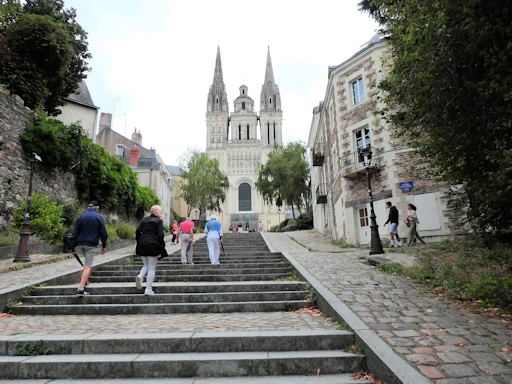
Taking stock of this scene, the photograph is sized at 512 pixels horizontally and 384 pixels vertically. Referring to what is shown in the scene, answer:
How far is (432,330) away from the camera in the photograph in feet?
12.4

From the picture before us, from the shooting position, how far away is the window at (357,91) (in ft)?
49.4

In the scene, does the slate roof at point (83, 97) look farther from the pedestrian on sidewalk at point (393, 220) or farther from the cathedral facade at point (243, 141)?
the cathedral facade at point (243, 141)

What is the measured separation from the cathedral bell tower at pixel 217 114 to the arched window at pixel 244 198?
9734 millimetres

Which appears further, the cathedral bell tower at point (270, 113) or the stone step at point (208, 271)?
the cathedral bell tower at point (270, 113)

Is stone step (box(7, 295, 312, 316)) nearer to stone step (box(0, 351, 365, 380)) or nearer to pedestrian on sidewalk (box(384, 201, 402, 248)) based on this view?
stone step (box(0, 351, 365, 380))

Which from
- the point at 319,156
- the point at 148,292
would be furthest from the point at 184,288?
the point at 319,156

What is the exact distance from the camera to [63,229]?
11.9m

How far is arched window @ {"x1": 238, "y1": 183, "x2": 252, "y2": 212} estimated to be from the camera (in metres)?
60.2

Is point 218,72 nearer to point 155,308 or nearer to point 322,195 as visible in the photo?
point 322,195

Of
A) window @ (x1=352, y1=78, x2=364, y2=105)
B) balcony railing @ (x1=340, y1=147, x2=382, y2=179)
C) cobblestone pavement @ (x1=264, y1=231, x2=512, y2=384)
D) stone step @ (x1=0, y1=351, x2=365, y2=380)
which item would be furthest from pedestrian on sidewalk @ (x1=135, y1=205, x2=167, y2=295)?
window @ (x1=352, y1=78, x2=364, y2=105)

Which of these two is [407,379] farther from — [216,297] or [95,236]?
[95,236]

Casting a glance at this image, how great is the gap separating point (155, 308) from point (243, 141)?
6048 cm

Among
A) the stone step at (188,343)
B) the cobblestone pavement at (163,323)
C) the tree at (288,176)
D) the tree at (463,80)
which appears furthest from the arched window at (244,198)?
the stone step at (188,343)

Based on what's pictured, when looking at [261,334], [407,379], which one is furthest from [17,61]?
[407,379]
